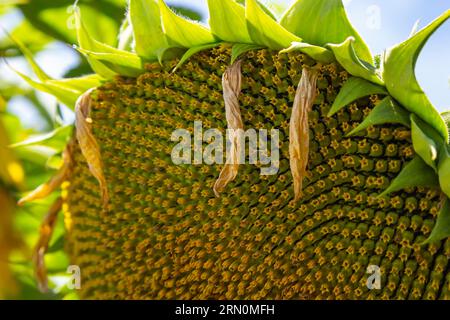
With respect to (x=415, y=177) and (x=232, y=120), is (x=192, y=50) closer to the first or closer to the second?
(x=232, y=120)

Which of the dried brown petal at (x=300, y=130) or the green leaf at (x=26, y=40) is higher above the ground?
the green leaf at (x=26, y=40)

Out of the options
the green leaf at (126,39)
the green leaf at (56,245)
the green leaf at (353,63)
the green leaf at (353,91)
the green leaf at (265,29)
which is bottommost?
the green leaf at (56,245)

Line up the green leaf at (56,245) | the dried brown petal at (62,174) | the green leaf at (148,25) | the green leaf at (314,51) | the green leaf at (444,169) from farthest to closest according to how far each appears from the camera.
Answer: the green leaf at (56,245), the dried brown petal at (62,174), the green leaf at (148,25), the green leaf at (314,51), the green leaf at (444,169)

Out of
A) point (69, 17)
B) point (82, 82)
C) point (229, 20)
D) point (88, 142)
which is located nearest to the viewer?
point (229, 20)

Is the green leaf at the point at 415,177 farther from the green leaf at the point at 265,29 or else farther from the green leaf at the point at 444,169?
the green leaf at the point at 265,29

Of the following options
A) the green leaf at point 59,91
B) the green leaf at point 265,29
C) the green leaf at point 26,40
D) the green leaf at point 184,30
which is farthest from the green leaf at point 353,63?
the green leaf at point 26,40

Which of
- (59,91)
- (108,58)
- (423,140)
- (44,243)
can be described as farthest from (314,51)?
(44,243)

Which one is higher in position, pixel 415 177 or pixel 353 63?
pixel 353 63
